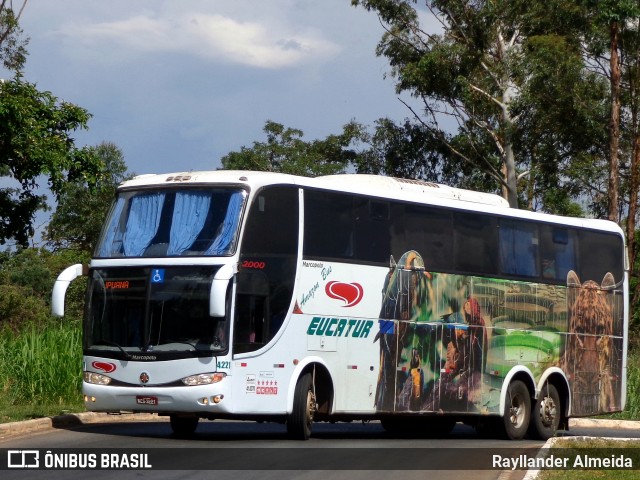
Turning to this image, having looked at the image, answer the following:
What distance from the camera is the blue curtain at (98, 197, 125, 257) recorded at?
16766mm

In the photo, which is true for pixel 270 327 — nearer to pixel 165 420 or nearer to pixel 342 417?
pixel 342 417

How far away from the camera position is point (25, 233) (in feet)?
95.7

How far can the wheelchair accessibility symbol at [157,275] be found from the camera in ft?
53.0

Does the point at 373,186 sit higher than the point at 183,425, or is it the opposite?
the point at 373,186

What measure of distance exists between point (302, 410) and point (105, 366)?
274cm

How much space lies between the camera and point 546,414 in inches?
823

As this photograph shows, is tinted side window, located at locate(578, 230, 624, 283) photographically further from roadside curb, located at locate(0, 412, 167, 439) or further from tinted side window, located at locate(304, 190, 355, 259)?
roadside curb, located at locate(0, 412, 167, 439)

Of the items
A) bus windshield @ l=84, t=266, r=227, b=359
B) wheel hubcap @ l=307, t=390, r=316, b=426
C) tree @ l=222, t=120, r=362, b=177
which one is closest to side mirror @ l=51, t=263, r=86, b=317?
bus windshield @ l=84, t=266, r=227, b=359

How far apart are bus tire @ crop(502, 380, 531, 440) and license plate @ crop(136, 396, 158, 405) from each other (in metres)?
6.76

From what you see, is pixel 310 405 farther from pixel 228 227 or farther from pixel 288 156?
pixel 288 156

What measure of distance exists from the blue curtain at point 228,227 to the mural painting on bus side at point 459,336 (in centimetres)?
305

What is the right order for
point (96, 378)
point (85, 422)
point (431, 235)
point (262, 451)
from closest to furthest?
point (262, 451) → point (96, 378) → point (431, 235) → point (85, 422)

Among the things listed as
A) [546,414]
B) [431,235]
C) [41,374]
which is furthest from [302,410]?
[41,374]

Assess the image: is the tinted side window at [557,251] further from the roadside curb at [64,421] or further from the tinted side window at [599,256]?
the roadside curb at [64,421]
